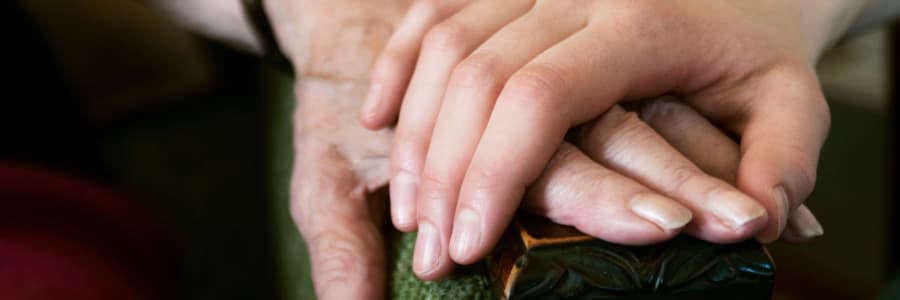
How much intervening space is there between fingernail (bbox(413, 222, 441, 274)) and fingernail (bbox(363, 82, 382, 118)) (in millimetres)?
132

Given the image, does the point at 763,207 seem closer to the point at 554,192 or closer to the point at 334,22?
the point at 554,192

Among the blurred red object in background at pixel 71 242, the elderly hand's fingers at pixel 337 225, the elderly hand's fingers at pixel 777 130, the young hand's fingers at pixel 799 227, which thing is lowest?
the blurred red object in background at pixel 71 242

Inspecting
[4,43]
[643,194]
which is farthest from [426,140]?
[4,43]

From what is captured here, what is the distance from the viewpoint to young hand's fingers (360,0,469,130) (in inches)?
22.8

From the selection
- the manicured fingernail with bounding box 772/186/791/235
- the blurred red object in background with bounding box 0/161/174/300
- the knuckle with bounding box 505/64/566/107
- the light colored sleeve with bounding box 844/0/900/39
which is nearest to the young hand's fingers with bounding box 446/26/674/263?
the knuckle with bounding box 505/64/566/107

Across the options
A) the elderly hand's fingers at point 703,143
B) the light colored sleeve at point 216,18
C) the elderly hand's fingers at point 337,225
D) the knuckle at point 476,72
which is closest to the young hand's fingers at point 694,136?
the elderly hand's fingers at point 703,143

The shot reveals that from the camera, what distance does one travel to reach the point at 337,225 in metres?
0.61

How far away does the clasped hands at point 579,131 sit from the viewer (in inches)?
17.5

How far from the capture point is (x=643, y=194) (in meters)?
0.43

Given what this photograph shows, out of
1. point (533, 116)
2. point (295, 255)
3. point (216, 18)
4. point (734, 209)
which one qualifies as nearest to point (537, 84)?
point (533, 116)

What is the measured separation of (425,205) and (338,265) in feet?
0.41

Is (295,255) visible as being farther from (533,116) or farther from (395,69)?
(533,116)

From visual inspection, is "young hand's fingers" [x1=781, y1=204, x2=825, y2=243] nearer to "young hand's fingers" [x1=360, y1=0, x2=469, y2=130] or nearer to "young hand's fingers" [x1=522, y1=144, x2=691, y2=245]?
"young hand's fingers" [x1=522, y1=144, x2=691, y2=245]

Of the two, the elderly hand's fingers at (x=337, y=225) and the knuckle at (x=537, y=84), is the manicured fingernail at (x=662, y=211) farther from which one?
the elderly hand's fingers at (x=337, y=225)
